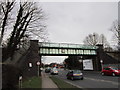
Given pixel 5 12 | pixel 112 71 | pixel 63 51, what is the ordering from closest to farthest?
Answer: pixel 5 12 < pixel 112 71 < pixel 63 51

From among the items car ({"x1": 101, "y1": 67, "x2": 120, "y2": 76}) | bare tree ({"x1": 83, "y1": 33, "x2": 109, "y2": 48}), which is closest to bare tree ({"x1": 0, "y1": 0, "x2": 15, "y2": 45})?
car ({"x1": 101, "y1": 67, "x2": 120, "y2": 76})

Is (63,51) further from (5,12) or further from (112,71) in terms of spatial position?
(5,12)

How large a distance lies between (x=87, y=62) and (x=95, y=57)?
16.2ft

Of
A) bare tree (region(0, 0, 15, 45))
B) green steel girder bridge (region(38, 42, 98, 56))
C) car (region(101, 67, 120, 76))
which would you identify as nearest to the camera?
bare tree (region(0, 0, 15, 45))

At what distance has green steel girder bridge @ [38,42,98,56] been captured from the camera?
131 feet

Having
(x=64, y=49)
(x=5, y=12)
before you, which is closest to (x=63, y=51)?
(x=64, y=49)

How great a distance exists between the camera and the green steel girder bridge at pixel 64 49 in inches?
1570

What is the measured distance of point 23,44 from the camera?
57.9 ft

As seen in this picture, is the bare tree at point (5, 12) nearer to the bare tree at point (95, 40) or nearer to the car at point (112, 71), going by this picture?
the car at point (112, 71)

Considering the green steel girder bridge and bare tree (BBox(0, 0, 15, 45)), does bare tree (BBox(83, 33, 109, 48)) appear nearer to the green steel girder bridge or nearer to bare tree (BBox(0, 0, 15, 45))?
the green steel girder bridge

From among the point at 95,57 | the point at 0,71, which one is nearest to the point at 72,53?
the point at 95,57

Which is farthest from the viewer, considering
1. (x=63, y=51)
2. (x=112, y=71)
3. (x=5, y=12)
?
(x=63, y=51)

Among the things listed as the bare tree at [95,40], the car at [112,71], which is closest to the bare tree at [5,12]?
the car at [112,71]

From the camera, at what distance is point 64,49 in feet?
137
